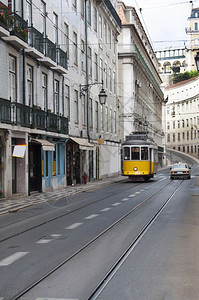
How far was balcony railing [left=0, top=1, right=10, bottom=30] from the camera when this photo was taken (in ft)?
69.9

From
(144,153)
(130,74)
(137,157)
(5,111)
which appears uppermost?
(130,74)

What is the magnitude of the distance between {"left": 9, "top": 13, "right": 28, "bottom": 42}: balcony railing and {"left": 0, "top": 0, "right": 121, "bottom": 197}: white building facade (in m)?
0.01

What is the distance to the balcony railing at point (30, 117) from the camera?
21719mm

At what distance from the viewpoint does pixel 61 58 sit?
30.2 m

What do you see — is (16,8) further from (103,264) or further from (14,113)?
(103,264)

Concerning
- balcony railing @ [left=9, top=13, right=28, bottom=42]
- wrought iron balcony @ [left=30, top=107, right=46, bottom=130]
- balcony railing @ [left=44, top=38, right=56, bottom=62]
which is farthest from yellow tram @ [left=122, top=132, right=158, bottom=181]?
balcony railing @ [left=9, top=13, right=28, bottom=42]

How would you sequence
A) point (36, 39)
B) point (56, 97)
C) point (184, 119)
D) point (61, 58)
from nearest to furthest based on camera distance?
point (36, 39) → point (61, 58) → point (56, 97) → point (184, 119)

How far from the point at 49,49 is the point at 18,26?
16.1 ft

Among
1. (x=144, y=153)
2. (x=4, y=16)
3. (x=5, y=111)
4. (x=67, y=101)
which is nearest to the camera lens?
(x=4, y=16)

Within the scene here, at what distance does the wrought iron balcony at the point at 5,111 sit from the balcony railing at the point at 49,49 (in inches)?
246

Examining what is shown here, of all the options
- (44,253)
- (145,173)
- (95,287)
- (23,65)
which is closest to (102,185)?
(145,173)

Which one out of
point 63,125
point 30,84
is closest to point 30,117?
point 30,84

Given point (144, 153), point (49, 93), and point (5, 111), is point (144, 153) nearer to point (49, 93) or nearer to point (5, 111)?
point (49, 93)

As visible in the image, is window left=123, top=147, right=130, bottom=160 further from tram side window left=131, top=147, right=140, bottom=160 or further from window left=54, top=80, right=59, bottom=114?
window left=54, top=80, right=59, bottom=114
